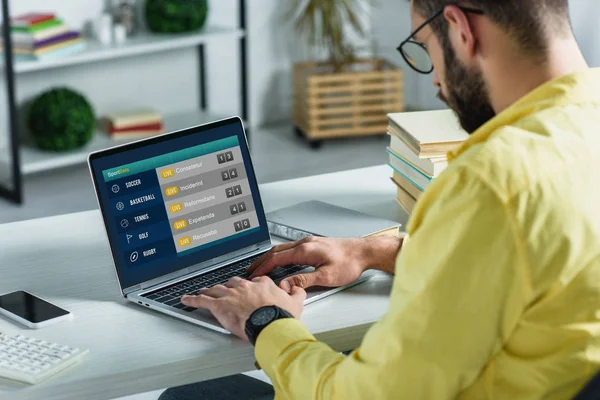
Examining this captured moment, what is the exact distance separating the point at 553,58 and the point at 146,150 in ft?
2.43

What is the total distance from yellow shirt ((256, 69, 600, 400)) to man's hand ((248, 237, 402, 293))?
409 millimetres

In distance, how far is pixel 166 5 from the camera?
4438 millimetres

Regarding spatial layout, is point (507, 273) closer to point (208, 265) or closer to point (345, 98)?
point (208, 265)

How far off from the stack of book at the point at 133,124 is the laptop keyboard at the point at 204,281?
2920mm

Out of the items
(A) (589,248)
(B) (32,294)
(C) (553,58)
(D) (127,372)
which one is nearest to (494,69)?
(C) (553,58)

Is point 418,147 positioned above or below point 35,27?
below

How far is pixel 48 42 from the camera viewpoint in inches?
160

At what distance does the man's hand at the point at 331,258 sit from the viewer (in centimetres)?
155

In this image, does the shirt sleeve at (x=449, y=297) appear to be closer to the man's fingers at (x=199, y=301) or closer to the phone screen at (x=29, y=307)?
the man's fingers at (x=199, y=301)

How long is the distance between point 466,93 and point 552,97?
0.13 m

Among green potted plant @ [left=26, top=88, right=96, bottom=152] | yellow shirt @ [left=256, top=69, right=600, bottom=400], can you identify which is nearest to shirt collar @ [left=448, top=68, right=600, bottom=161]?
yellow shirt @ [left=256, top=69, right=600, bottom=400]

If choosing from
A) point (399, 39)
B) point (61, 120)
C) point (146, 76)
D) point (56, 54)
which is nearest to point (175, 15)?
point (146, 76)

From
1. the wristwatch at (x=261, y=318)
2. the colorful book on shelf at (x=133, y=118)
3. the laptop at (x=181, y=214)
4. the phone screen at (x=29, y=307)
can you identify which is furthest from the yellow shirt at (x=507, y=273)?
the colorful book on shelf at (x=133, y=118)

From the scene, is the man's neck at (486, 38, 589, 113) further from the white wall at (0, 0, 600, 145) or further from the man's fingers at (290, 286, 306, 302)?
the white wall at (0, 0, 600, 145)
